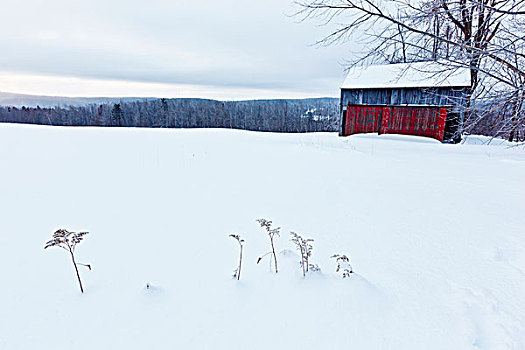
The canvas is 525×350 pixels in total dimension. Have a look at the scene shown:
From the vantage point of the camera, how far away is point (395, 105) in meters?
14.0

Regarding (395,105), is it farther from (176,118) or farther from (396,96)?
(176,118)

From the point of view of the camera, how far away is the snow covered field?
164cm

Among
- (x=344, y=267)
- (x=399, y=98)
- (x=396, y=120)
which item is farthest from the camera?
(x=396, y=120)

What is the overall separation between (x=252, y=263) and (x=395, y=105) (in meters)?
14.2

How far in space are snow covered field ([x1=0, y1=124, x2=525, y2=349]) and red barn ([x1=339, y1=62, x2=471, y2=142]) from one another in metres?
9.75

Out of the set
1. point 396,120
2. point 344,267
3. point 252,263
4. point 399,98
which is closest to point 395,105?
point 399,98

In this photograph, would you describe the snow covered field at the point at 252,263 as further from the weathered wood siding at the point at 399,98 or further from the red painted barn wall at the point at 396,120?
the red painted barn wall at the point at 396,120

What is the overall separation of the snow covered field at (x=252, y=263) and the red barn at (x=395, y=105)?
975cm

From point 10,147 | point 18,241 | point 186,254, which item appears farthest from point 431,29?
point 10,147

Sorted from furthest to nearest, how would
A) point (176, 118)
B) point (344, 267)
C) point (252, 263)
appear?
point (176, 118)
point (252, 263)
point (344, 267)

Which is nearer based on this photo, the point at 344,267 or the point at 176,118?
the point at 344,267

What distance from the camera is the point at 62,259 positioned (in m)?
2.25

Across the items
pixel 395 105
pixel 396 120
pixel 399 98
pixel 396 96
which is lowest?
pixel 396 120

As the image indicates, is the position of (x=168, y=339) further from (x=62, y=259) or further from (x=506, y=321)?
(x=506, y=321)
